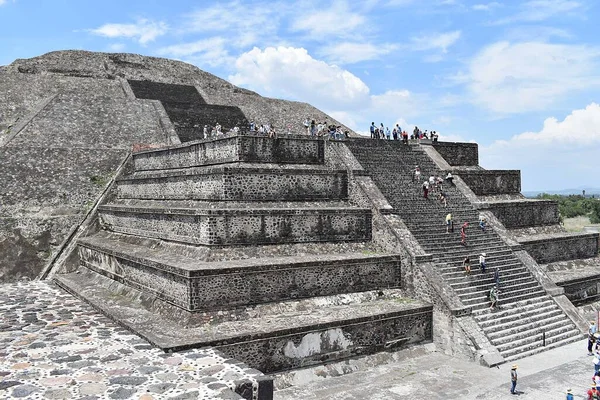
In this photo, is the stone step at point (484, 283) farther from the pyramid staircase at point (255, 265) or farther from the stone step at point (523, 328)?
the pyramid staircase at point (255, 265)

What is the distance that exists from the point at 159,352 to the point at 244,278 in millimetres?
2232

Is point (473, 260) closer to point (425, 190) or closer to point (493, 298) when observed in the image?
point (493, 298)

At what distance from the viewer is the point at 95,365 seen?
7199 millimetres

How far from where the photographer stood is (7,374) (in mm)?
6812

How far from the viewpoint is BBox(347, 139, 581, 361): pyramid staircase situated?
34.4 feet

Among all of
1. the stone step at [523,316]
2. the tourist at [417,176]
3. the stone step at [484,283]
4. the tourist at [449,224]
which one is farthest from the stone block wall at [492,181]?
the stone step at [523,316]

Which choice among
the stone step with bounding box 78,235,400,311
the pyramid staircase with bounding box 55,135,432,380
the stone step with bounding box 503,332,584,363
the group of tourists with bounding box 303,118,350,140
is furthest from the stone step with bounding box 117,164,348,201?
the stone step with bounding box 503,332,584,363

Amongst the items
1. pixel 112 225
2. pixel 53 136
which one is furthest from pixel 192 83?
pixel 112 225

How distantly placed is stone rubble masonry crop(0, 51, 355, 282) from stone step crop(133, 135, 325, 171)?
152 inches

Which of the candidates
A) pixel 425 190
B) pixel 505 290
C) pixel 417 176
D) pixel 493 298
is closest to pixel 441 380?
pixel 493 298

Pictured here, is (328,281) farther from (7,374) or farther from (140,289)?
(7,374)

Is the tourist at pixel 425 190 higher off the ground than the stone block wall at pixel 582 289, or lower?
higher

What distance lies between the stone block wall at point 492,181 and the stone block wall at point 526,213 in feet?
3.07

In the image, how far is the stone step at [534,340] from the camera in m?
9.88
